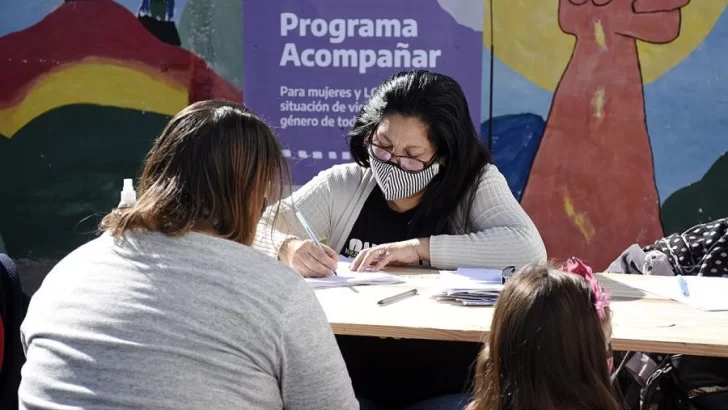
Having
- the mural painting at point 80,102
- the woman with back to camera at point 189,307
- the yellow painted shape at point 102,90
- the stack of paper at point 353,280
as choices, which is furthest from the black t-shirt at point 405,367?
the yellow painted shape at point 102,90

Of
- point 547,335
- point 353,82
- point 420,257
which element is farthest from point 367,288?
point 353,82

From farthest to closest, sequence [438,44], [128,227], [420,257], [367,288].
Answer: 1. [438,44]
2. [420,257]
3. [367,288]
4. [128,227]

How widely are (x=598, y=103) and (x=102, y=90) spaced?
101 inches

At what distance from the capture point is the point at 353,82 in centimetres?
467

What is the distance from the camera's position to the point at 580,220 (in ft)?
15.0

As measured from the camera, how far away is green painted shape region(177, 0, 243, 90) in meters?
4.80

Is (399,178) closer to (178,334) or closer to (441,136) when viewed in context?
(441,136)

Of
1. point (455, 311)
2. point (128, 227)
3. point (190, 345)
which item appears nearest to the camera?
point (190, 345)

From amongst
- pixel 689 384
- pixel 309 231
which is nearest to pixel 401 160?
pixel 309 231

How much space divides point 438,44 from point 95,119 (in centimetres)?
189

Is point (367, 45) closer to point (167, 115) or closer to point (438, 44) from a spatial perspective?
point (438, 44)

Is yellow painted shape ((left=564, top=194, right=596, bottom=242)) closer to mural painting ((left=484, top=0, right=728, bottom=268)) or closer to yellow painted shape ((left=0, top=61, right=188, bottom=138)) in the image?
mural painting ((left=484, top=0, right=728, bottom=268))

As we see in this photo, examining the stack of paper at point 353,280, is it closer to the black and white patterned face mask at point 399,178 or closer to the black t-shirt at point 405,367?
the black t-shirt at point 405,367

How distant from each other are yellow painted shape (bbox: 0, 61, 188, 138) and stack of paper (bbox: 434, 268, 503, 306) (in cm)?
251
